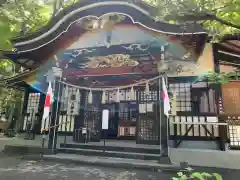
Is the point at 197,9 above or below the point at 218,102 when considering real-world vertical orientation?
above

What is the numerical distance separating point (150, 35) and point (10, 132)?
1432cm

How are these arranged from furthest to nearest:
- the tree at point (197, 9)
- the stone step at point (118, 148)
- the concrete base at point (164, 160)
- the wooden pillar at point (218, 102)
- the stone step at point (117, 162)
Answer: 1. the wooden pillar at point (218, 102)
2. the stone step at point (118, 148)
3. the concrete base at point (164, 160)
4. the stone step at point (117, 162)
5. the tree at point (197, 9)

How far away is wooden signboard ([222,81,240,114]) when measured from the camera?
847 centimetres

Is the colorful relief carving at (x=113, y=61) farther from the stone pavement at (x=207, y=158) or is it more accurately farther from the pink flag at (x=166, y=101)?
the stone pavement at (x=207, y=158)

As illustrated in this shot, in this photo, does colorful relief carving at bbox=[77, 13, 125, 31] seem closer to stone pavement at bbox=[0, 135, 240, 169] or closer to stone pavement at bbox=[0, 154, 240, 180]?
stone pavement at bbox=[0, 154, 240, 180]

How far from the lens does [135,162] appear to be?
624cm

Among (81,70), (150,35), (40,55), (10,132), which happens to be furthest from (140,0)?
(10,132)

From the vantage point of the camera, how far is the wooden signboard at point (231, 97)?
333 inches

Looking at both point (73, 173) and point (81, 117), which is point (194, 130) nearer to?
point (81, 117)

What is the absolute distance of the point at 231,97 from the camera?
28.1 ft

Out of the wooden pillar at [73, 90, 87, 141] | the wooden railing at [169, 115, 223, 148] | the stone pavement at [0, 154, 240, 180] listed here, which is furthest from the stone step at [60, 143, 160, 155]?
the wooden railing at [169, 115, 223, 148]

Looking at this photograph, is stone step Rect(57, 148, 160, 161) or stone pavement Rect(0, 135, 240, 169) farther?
stone step Rect(57, 148, 160, 161)

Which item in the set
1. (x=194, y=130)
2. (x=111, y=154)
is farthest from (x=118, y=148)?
(x=194, y=130)

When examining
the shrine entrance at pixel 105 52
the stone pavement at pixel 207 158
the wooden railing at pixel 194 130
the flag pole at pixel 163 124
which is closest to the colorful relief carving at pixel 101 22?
the shrine entrance at pixel 105 52
